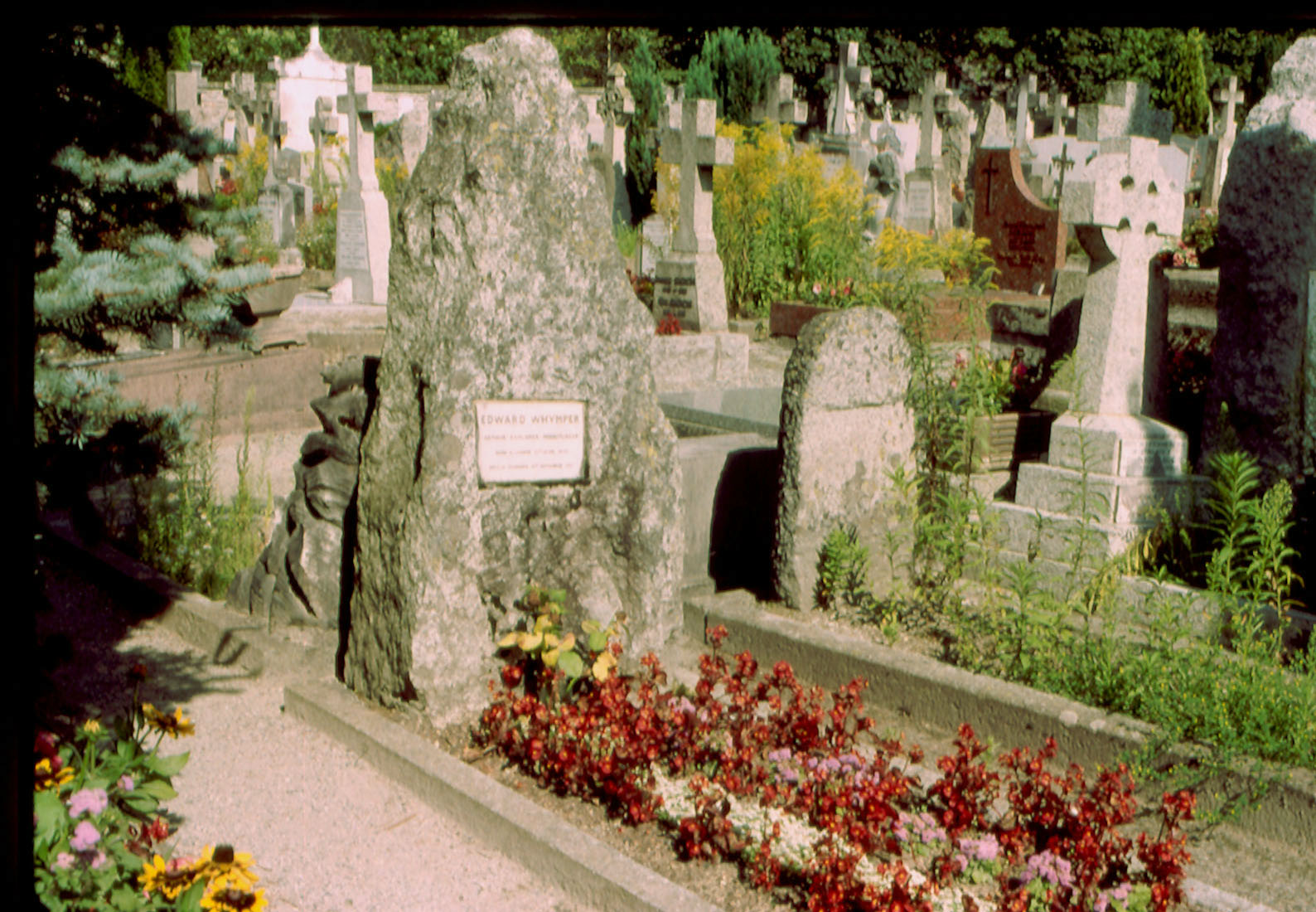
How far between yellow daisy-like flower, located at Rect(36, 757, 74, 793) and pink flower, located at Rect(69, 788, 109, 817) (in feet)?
0.45

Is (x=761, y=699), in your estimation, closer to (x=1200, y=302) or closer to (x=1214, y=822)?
(x=1214, y=822)

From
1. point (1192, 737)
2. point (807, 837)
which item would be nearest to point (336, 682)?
point (807, 837)

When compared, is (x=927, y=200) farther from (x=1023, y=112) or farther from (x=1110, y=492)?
(x=1110, y=492)

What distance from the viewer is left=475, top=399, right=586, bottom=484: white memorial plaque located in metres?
4.05

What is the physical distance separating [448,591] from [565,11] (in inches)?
126

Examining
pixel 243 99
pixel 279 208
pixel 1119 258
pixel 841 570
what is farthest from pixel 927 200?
pixel 243 99

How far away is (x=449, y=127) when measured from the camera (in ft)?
13.4

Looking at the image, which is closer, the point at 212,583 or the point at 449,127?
the point at 449,127

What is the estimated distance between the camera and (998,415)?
7.14 metres

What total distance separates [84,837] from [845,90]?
28055mm

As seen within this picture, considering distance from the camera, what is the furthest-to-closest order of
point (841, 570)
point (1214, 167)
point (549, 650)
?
point (1214, 167) < point (841, 570) < point (549, 650)

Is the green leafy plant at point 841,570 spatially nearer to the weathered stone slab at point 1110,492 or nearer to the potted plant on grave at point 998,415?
the potted plant on grave at point 998,415

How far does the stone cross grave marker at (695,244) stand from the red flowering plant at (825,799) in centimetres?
814

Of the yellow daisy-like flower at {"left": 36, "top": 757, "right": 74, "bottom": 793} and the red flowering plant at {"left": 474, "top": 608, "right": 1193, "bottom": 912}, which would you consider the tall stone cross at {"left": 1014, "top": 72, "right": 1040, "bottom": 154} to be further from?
the yellow daisy-like flower at {"left": 36, "top": 757, "right": 74, "bottom": 793}
